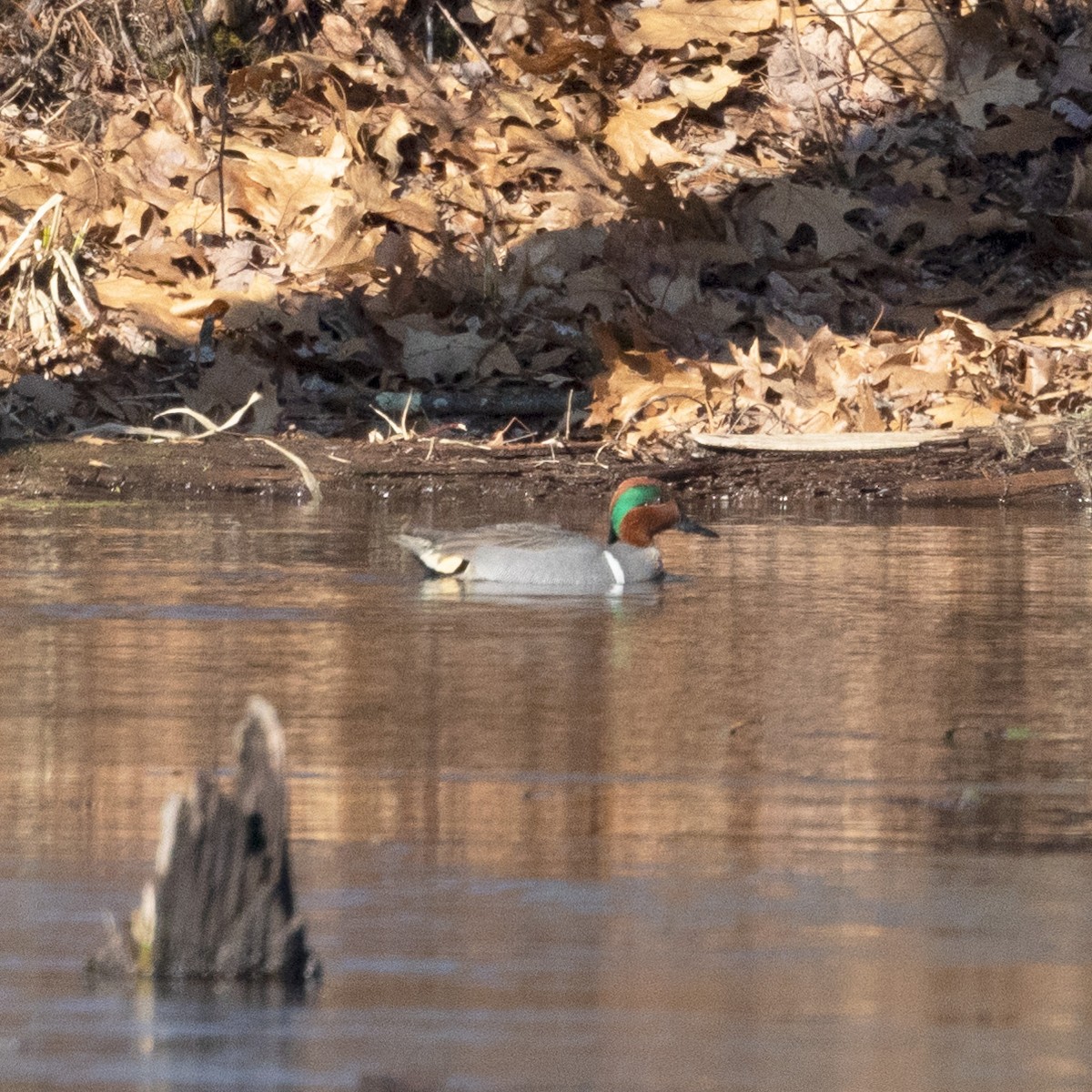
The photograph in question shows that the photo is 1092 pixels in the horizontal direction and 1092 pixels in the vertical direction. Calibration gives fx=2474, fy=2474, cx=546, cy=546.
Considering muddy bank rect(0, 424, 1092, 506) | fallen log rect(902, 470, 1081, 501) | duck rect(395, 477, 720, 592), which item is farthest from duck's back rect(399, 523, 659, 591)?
fallen log rect(902, 470, 1081, 501)

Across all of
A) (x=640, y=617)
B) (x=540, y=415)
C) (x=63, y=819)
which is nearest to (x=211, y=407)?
(x=540, y=415)

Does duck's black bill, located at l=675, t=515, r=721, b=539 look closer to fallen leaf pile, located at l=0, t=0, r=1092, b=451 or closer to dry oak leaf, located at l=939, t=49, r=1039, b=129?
fallen leaf pile, located at l=0, t=0, r=1092, b=451

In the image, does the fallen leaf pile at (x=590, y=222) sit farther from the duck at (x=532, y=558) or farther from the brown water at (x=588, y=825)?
the brown water at (x=588, y=825)

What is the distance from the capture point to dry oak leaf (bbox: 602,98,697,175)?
20031 mm

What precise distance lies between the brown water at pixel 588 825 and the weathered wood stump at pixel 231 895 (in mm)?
87

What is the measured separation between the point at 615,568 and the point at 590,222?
8852mm

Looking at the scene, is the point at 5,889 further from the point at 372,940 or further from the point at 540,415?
the point at 540,415

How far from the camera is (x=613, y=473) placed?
14992mm

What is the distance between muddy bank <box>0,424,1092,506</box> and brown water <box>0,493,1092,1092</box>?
389cm

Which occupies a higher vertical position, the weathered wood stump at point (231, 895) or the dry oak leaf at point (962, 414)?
the dry oak leaf at point (962, 414)

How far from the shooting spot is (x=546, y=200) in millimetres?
19828

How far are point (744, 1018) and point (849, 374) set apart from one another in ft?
39.9

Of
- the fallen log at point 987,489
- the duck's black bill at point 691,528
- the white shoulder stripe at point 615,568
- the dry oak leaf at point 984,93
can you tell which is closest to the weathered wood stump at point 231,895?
the white shoulder stripe at point 615,568

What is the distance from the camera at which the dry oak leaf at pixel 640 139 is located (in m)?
20.0
